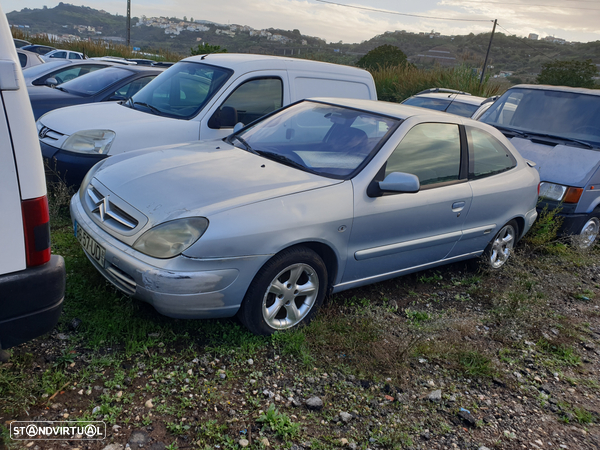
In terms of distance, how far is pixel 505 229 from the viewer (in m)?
5.02

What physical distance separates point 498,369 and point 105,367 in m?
2.63

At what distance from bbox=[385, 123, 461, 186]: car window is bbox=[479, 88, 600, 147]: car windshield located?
2.95 m

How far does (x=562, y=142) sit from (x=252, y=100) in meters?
4.03

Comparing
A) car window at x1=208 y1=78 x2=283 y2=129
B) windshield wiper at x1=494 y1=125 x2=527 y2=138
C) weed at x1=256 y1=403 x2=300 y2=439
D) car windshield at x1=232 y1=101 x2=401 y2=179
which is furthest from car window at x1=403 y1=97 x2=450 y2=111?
weed at x1=256 y1=403 x2=300 y2=439

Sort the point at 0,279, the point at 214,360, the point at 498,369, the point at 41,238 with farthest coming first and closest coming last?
the point at 498,369 < the point at 214,360 < the point at 41,238 < the point at 0,279

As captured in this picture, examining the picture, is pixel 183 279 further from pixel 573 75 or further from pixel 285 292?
pixel 573 75

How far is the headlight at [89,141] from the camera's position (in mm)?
5031

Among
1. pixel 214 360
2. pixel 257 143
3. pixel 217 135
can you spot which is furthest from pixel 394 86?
pixel 214 360

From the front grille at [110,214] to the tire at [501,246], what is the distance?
3.54 m

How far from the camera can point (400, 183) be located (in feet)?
11.5

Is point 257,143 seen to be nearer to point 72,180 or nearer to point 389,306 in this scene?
point 389,306

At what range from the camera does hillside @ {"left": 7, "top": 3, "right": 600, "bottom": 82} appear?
6056cm

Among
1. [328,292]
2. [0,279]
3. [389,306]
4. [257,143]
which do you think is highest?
[257,143]

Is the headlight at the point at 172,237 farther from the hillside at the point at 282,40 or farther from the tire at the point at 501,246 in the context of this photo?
the hillside at the point at 282,40
